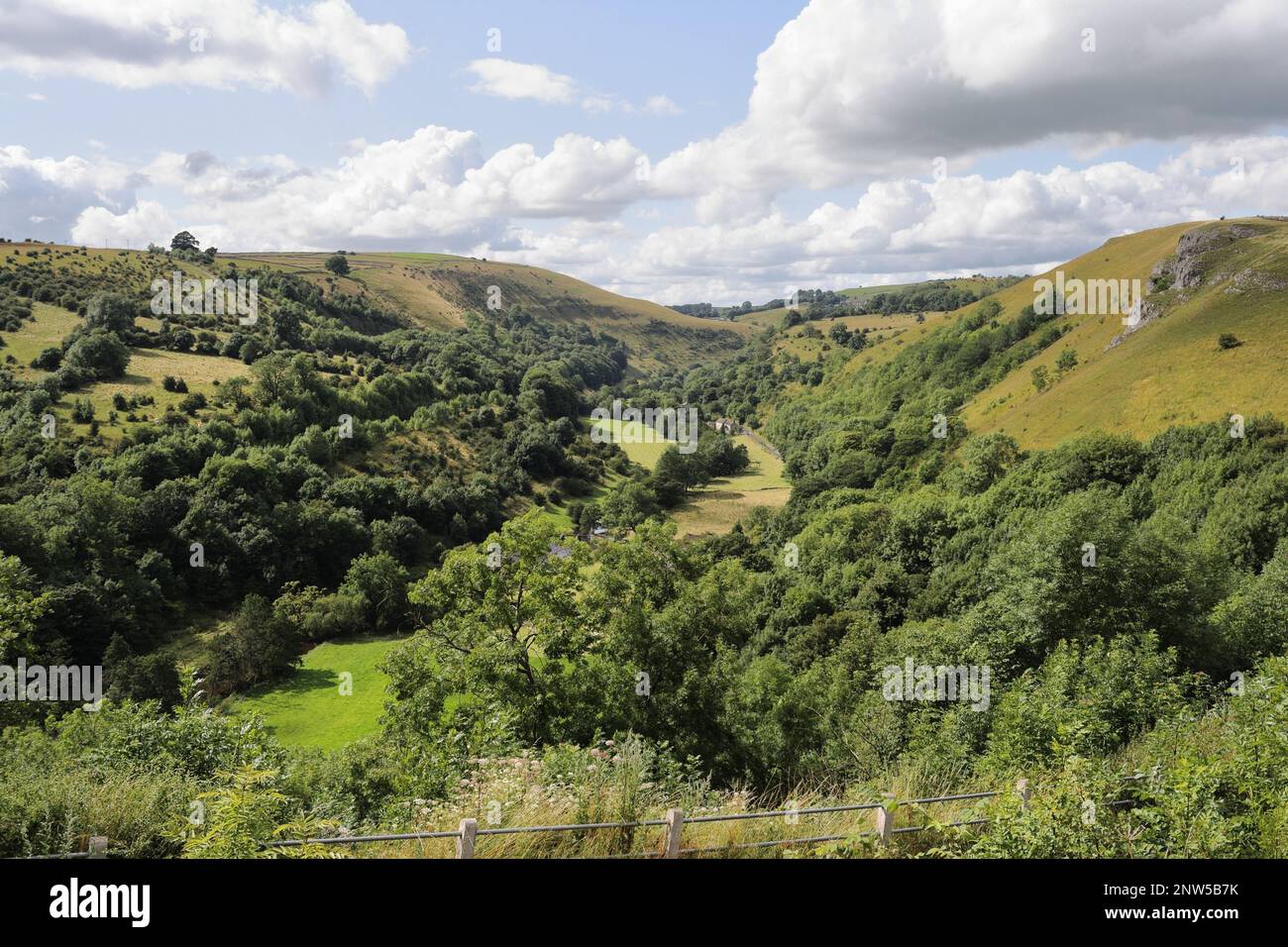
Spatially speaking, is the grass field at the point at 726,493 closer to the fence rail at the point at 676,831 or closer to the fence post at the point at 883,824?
the fence rail at the point at 676,831

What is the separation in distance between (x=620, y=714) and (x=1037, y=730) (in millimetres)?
8867

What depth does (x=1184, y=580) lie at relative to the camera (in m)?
23.7

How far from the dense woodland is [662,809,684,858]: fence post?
146 centimetres

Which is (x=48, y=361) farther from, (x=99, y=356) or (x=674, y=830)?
(x=674, y=830)

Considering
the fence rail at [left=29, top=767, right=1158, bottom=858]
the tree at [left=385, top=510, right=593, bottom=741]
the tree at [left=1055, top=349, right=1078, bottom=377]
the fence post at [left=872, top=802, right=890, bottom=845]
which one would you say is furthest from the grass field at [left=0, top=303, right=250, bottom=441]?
the tree at [left=1055, top=349, right=1078, bottom=377]

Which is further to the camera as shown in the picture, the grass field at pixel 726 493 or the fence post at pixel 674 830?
the grass field at pixel 726 493
